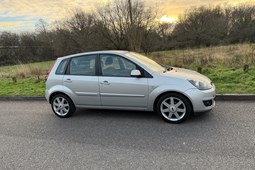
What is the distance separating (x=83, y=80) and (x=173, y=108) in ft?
7.14

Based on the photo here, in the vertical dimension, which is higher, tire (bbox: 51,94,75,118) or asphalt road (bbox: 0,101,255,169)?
tire (bbox: 51,94,75,118)

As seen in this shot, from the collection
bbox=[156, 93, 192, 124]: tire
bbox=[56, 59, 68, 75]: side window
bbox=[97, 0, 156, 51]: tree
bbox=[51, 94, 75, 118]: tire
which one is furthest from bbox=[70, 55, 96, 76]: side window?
bbox=[97, 0, 156, 51]: tree

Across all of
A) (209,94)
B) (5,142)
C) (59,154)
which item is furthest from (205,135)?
(5,142)

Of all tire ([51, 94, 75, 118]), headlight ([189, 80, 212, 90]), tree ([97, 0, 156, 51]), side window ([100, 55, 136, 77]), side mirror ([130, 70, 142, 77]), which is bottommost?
tire ([51, 94, 75, 118])

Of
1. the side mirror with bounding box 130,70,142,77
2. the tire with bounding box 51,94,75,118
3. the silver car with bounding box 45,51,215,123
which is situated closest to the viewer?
the silver car with bounding box 45,51,215,123

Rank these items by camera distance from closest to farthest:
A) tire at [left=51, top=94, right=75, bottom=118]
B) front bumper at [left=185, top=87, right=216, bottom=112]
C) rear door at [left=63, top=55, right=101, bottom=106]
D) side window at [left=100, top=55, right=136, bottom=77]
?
front bumper at [left=185, top=87, right=216, bottom=112]
side window at [left=100, top=55, right=136, bottom=77]
rear door at [left=63, top=55, right=101, bottom=106]
tire at [left=51, top=94, right=75, bottom=118]

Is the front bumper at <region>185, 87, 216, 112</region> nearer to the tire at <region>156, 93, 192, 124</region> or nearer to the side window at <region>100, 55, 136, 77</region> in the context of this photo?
the tire at <region>156, 93, 192, 124</region>

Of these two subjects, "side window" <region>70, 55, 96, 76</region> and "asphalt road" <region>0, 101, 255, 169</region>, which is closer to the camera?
"asphalt road" <region>0, 101, 255, 169</region>

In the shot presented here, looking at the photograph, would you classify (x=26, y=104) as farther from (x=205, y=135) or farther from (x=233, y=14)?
(x=233, y=14)

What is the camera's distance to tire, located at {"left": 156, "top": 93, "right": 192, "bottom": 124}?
4.91 metres

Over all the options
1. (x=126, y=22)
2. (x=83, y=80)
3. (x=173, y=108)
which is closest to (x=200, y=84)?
(x=173, y=108)

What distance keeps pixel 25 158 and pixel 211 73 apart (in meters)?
7.38

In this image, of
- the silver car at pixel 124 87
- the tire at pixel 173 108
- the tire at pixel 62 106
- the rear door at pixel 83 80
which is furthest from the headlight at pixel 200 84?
the tire at pixel 62 106

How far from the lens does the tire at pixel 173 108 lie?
4906 millimetres
